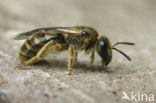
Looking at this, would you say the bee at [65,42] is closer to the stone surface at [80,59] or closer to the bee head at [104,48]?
the bee head at [104,48]

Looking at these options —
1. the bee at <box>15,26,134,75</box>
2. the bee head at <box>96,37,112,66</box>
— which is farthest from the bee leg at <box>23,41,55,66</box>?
the bee head at <box>96,37,112,66</box>

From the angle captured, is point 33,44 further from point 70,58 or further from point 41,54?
point 70,58

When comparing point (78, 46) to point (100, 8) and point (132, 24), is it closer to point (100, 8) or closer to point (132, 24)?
point (132, 24)

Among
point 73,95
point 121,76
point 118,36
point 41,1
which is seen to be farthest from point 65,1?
point 73,95

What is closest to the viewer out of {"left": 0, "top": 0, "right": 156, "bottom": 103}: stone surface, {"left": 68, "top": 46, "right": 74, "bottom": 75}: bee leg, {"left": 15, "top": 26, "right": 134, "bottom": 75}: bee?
{"left": 0, "top": 0, "right": 156, "bottom": 103}: stone surface

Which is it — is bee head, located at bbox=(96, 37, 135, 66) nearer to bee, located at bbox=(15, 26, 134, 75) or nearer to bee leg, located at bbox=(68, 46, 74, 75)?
bee, located at bbox=(15, 26, 134, 75)

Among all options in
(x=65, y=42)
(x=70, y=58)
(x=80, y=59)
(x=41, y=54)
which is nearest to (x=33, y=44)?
(x=41, y=54)

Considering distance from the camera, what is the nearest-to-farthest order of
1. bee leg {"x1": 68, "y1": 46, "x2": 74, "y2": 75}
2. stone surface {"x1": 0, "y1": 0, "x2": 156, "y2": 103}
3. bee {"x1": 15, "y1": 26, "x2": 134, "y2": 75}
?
stone surface {"x1": 0, "y1": 0, "x2": 156, "y2": 103}, bee leg {"x1": 68, "y1": 46, "x2": 74, "y2": 75}, bee {"x1": 15, "y1": 26, "x2": 134, "y2": 75}
